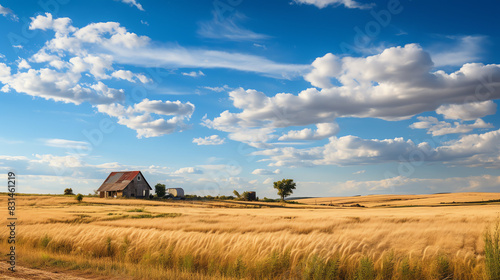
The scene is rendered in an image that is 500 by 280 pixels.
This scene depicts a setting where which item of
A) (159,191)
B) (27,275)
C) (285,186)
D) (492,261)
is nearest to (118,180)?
(159,191)

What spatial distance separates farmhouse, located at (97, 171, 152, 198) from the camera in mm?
91356

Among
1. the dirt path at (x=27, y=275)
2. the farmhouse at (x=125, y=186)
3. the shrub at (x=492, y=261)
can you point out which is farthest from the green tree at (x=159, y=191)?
the shrub at (x=492, y=261)

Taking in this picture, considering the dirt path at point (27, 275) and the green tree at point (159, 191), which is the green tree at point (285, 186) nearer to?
the green tree at point (159, 191)

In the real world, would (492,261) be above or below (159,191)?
below

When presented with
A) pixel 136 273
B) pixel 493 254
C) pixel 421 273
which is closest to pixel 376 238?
pixel 421 273

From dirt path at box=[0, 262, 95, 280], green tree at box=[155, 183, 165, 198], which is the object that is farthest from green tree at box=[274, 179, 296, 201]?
dirt path at box=[0, 262, 95, 280]

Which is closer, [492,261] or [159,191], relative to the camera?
[492,261]

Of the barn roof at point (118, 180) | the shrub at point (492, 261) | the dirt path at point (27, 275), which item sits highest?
the barn roof at point (118, 180)

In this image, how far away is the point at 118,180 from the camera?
317 ft

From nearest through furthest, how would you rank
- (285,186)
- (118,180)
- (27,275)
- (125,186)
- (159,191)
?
(27,275), (125,186), (118,180), (159,191), (285,186)

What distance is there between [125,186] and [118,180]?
737cm

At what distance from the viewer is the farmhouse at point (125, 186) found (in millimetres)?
91356

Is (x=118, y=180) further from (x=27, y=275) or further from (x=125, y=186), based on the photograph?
(x=27, y=275)

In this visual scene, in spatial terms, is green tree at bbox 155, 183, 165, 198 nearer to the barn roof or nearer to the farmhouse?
the farmhouse
